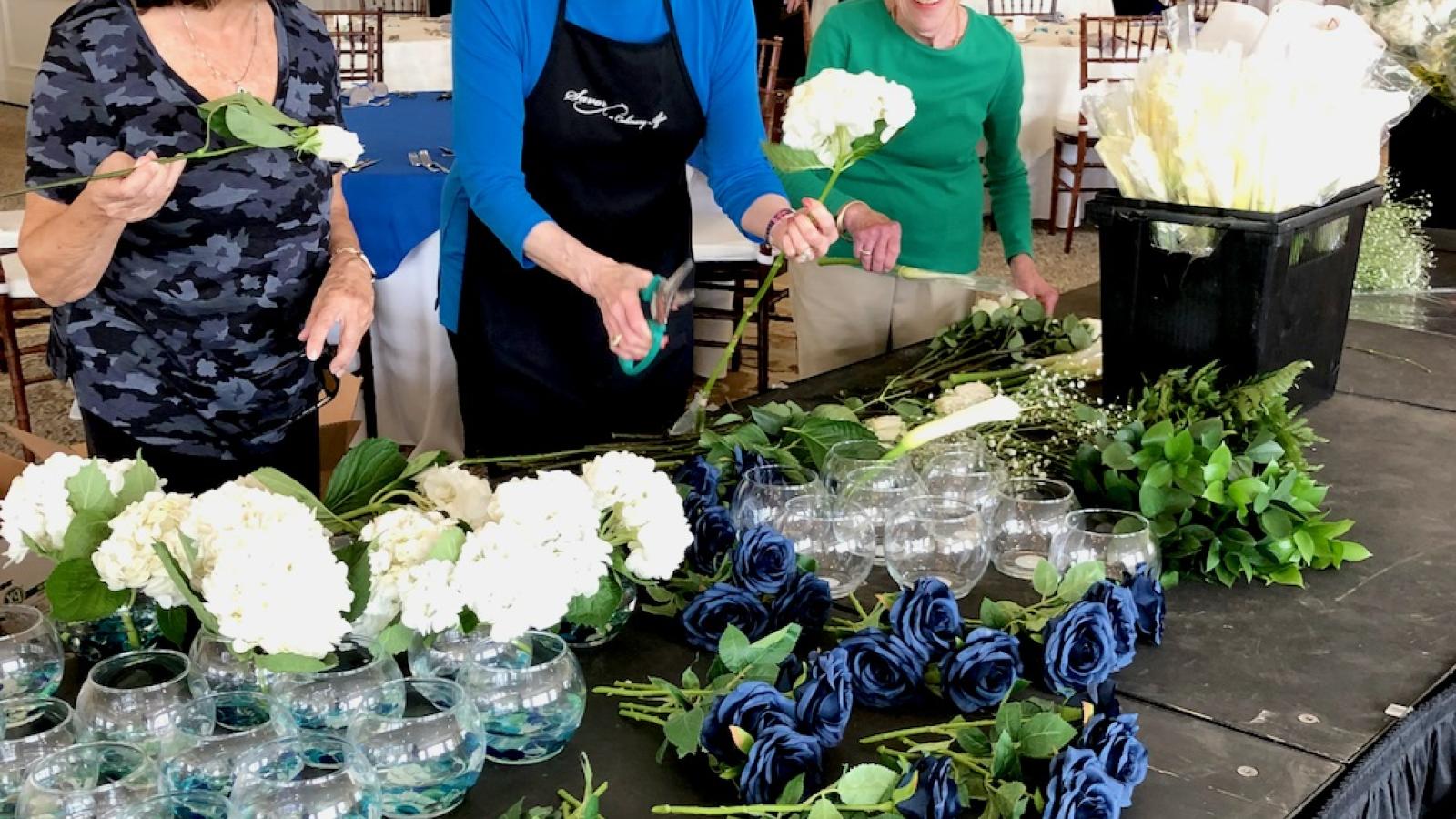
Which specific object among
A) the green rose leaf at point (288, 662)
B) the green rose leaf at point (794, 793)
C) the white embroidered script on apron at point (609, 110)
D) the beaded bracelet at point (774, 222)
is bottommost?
the green rose leaf at point (794, 793)

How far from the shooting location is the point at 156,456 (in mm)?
1904

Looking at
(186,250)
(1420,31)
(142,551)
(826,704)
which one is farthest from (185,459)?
(1420,31)

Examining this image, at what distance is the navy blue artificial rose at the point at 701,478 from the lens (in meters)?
1.45

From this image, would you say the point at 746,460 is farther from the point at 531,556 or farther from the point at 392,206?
the point at 392,206

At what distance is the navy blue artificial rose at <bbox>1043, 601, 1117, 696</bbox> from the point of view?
110 cm

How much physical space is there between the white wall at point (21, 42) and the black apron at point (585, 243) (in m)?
8.75

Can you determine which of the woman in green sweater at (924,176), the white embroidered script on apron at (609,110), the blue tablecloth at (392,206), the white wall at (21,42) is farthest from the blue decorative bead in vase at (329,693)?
the white wall at (21,42)

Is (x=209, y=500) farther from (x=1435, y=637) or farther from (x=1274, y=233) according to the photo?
(x=1274, y=233)

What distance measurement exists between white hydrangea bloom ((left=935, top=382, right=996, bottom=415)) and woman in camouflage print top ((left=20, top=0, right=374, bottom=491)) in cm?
76

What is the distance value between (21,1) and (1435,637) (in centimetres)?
1069

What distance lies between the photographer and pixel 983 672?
3.54ft

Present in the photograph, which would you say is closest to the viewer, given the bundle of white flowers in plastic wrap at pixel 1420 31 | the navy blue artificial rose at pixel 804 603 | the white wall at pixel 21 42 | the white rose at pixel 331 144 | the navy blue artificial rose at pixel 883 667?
the navy blue artificial rose at pixel 883 667

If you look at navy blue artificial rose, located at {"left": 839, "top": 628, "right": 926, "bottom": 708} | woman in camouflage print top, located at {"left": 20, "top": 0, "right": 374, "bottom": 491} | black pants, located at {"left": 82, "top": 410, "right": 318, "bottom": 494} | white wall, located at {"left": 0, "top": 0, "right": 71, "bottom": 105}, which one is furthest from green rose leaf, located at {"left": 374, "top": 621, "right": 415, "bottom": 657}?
white wall, located at {"left": 0, "top": 0, "right": 71, "bottom": 105}

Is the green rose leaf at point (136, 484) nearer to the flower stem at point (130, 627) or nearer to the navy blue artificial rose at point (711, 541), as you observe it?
the flower stem at point (130, 627)
